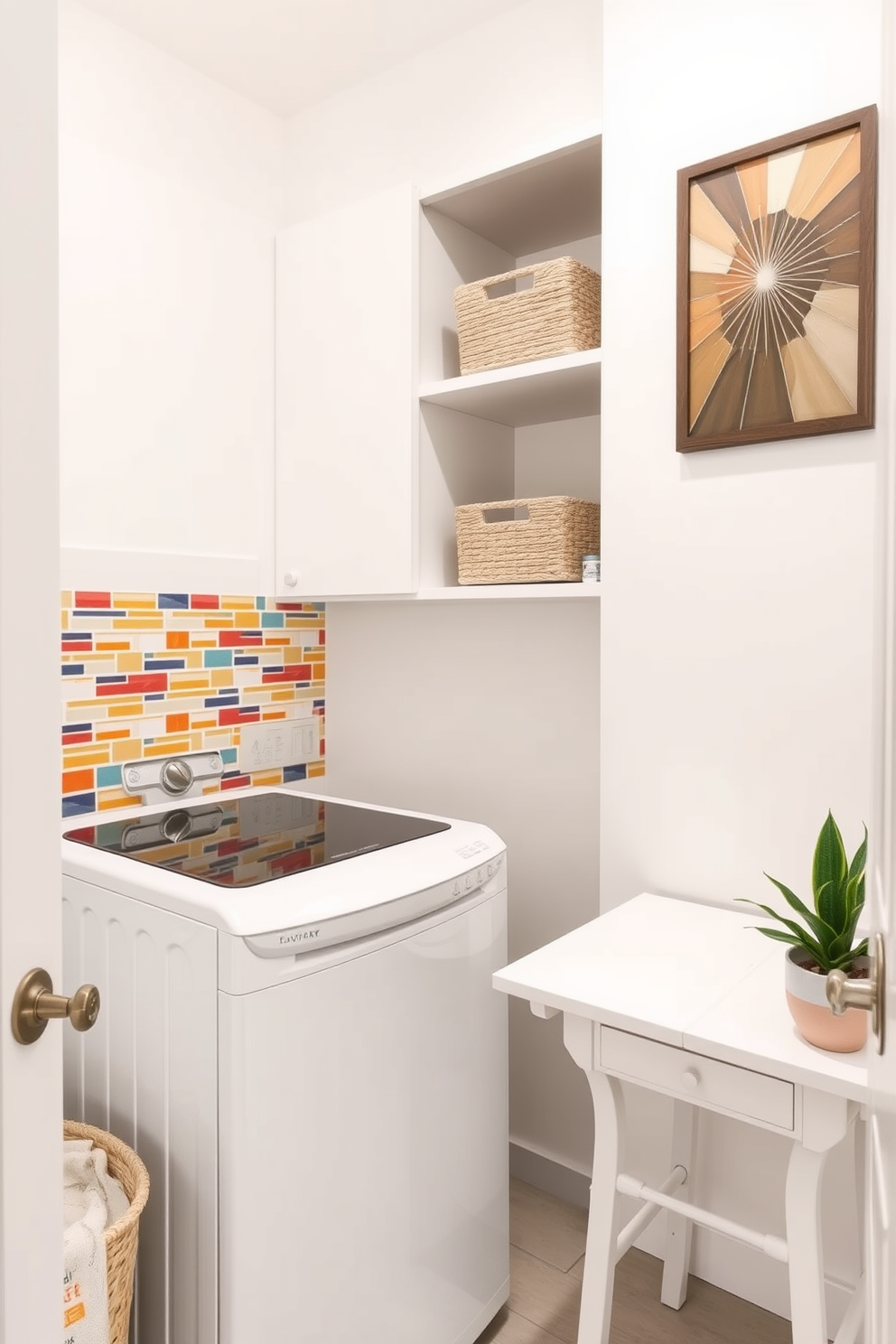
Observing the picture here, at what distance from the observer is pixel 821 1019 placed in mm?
1125

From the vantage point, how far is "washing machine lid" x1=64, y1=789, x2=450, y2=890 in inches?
59.4

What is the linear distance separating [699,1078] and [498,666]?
1172mm

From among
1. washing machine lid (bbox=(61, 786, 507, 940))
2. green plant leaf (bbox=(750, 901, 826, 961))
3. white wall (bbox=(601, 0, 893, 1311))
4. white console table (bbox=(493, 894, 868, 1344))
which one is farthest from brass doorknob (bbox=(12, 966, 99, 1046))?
white wall (bbox=(601, 0, 893, 1311))

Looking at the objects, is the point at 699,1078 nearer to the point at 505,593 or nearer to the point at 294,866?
the point at 294,866

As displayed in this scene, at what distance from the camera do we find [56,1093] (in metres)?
0.80

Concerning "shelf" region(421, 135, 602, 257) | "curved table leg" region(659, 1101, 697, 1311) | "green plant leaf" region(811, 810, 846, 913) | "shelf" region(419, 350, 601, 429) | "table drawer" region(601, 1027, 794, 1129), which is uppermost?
"shelf" region(421, 135, 602, 257)

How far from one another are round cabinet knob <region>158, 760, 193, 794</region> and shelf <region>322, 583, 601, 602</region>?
60cm

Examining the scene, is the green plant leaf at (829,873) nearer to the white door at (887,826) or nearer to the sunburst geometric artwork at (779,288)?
the white door at (887,826)

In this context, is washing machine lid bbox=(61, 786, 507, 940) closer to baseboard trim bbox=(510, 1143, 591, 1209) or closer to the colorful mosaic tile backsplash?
the colorful mosaic tile backsplash

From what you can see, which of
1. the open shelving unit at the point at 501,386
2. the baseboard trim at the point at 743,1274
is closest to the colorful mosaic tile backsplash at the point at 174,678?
the open shelving unit at the point at 501,386

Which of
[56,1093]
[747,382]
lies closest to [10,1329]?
[56,1093]

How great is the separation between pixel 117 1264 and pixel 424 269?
195 cm

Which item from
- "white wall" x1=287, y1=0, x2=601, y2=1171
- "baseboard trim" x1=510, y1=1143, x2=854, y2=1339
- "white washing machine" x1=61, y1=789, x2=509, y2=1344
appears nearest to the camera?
"white washing machine" x1=61, y1=789, x2=509, y2=1344

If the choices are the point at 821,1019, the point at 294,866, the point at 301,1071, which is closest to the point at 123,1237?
the point at 301,1071
